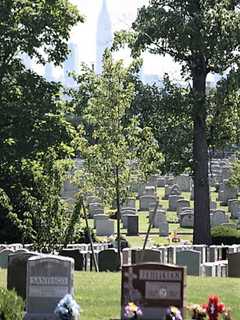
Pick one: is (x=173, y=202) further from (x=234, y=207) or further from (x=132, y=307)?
(x=132, y=307)

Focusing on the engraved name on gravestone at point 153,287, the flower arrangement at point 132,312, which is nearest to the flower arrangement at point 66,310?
the flower arrangement at point 132,312

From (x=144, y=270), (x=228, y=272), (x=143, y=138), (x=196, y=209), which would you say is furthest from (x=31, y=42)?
(x=144, y=270)

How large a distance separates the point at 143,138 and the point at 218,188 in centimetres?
2800

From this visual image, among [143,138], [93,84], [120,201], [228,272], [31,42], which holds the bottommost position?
[228,272]

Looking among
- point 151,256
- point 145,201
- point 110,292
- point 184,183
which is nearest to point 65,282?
point 110,292

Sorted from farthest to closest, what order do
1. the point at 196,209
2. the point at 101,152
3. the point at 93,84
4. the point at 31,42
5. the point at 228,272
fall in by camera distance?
the point at 196,209 → the point at 31,42 → the point at 93,84 → the point at 101,152 → the point at 228,272

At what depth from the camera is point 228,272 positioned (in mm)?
22641

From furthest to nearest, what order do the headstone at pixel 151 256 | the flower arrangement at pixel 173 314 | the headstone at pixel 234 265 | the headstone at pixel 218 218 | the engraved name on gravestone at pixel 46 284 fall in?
the headstone at pixel 218 218 < the headstone at pixel 234 265 < the headstone at pixel 151 256 < the engraved name on gravestone at pixel 46 284 < the flower arrangement at pixel 173 314

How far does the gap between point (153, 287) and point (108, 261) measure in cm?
1011

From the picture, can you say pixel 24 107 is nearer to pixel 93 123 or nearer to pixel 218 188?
pixel 93 123

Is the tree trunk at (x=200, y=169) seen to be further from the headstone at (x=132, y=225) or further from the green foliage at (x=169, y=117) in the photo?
the headstone at (x=132, y=225)

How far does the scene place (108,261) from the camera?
2377cm

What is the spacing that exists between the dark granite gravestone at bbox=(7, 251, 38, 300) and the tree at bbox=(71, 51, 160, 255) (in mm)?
8820

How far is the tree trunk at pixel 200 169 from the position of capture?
30.7m
